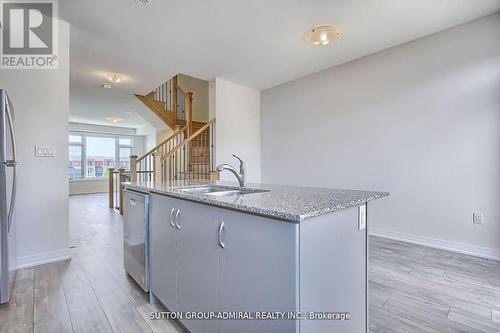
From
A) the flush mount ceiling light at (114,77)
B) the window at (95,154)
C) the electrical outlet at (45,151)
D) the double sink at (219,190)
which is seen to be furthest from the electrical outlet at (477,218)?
the window at (95,154)

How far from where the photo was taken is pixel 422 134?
3.10 m

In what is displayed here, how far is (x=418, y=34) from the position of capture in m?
3.01

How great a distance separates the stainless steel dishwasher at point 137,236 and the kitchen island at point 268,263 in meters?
0.37

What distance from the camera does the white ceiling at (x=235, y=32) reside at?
2492 mm

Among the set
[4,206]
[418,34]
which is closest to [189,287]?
[4,206]

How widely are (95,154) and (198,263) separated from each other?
31.6 ft

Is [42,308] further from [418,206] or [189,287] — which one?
[418,206]

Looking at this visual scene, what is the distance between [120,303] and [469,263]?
10.8 ft

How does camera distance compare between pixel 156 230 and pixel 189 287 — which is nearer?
pixel 189 287

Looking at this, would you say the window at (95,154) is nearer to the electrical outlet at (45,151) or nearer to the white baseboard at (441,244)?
the electrical outlet at (45,151)

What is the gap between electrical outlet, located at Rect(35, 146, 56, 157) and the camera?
258cm

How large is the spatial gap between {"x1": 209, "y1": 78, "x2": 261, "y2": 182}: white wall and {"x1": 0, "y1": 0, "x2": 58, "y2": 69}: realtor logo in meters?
2.40

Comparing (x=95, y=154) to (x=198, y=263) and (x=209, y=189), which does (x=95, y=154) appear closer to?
(x=209, y=189)

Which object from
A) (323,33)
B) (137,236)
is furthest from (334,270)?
(323,33)
